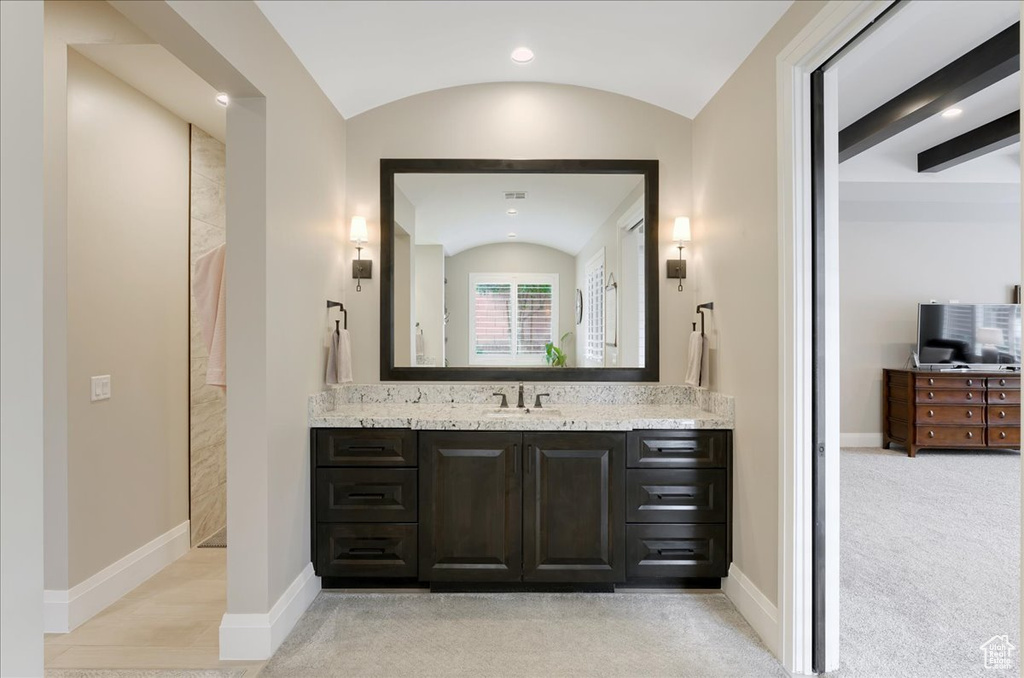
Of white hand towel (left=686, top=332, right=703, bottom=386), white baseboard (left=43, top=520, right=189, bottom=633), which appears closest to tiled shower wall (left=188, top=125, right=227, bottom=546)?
white baseboard (left=43, top=520, right=189, bottom=633)

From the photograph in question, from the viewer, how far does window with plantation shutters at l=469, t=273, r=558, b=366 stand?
3.23 meters

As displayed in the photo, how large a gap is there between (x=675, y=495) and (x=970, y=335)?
5.03 metres

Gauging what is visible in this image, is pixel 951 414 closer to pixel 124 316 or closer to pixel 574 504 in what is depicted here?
pixel 574 504

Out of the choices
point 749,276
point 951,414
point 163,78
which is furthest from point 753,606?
point 951,414

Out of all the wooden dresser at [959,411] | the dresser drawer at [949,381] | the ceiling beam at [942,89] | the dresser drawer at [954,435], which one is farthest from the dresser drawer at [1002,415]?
the ceiling beam at [942,89]

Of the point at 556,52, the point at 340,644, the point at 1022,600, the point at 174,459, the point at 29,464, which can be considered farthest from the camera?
the point at 174,459

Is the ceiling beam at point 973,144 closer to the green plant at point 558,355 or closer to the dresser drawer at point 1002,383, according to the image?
the dresser drawer at point 1002,383

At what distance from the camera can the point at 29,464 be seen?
3.75ft

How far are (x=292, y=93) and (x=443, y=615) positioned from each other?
96.8 inches

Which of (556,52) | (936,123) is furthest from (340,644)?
(936,123)

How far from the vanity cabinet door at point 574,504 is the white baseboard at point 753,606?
0.52 metres

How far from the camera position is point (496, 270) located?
326cm

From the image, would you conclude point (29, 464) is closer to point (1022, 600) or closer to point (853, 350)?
point (1022, 600)

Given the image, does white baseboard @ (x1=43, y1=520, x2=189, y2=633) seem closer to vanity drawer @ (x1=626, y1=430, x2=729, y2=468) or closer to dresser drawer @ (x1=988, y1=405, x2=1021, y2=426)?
vanity drawer @ (x1=626, y1=430, x2=729, y2=468)
